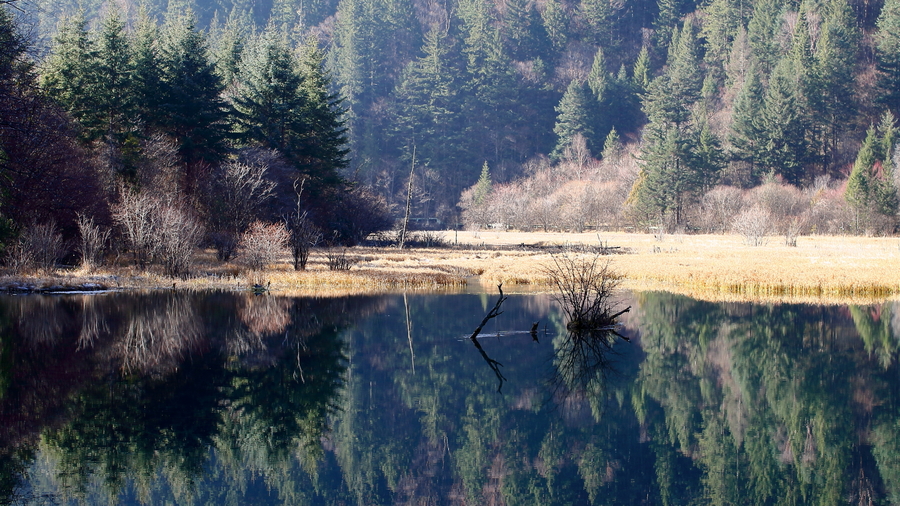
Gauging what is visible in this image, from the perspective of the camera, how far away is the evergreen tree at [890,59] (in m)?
86.7

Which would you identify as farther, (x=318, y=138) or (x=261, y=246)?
(x=318, y=138)

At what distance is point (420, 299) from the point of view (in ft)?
90.4

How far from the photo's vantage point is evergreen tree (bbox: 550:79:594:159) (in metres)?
109

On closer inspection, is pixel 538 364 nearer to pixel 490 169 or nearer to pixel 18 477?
pixel 18 477

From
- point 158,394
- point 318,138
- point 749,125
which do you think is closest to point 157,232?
point 318,138

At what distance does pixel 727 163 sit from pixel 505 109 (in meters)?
44.9

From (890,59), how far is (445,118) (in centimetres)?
5464

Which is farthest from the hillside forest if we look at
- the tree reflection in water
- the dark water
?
the dark water

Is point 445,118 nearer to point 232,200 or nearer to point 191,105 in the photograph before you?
point 191,105

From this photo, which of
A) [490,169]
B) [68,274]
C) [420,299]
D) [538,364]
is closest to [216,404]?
[538,364]

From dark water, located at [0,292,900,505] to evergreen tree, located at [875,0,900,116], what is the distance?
76.2 m

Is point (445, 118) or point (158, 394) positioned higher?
point (445, 118)

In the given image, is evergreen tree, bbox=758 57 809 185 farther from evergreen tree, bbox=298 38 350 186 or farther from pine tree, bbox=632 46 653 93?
evergreen tree, bbox=298 38 350 186

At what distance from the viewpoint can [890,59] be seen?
288ft
